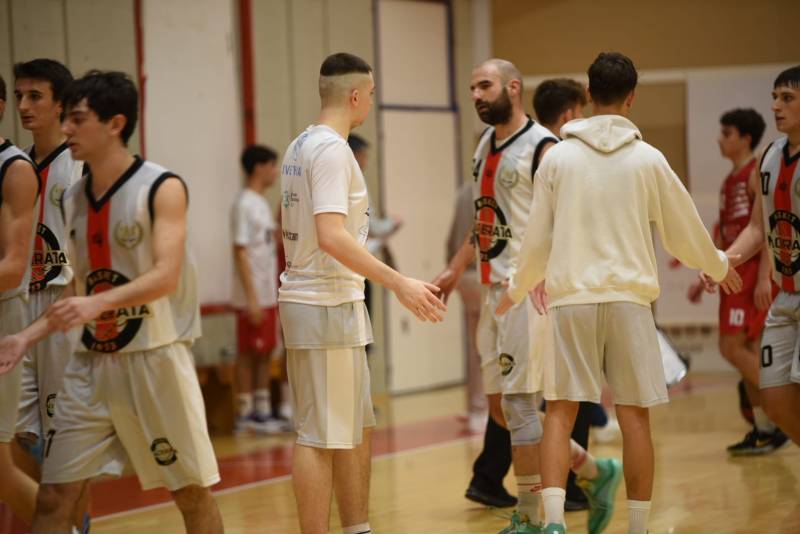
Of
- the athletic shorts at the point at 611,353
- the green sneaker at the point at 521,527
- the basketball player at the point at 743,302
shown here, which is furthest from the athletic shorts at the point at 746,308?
the athletic shorts at the point at 611,353

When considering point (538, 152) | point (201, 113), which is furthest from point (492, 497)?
point (201, 113)

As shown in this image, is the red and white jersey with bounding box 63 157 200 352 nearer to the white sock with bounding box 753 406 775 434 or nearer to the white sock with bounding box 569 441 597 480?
the white sock with bounding box 569 441 597 480

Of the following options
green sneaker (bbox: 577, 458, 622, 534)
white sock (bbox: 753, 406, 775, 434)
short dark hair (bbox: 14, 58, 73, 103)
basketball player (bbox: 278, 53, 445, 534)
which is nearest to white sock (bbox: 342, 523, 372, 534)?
basketball player (bbox: 278, 53, 445, 534)

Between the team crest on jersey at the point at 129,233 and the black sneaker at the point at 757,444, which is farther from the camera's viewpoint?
the black sneaker at the point at 757,444

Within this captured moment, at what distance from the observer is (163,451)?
13.1ft

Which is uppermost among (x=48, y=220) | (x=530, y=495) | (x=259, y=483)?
(x=48, y=220)

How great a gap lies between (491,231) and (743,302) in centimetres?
285

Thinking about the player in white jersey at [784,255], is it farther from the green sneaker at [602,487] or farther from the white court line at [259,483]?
the white court line at [259,483]

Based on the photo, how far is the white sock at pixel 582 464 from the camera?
5.66 meters

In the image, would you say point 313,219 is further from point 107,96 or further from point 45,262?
point 45,262

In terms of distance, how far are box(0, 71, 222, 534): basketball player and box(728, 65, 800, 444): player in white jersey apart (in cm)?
276

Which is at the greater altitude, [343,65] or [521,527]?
[343,65]

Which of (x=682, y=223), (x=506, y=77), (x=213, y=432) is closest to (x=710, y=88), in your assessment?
(x=213, y=432)

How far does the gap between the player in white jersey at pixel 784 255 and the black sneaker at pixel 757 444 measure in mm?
2241
